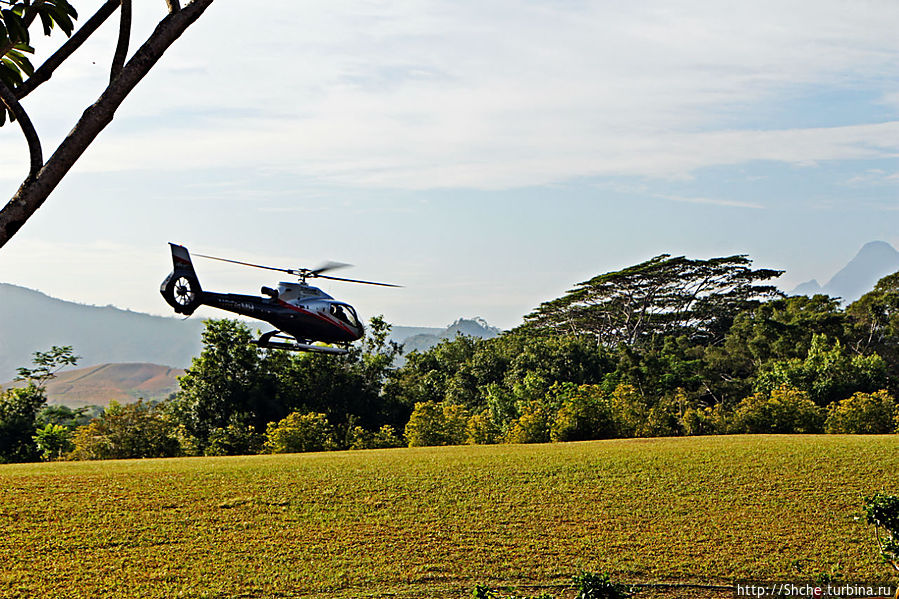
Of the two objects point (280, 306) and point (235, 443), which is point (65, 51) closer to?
point (280, 306)

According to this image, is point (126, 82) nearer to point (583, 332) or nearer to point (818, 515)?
point (818, 515)

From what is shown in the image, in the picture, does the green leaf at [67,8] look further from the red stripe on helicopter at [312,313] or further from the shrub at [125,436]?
the shrub at [125,436]

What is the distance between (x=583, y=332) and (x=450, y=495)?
28.0 meters

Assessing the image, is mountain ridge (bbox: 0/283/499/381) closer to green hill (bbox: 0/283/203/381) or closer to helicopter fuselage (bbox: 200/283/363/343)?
green hill (bbox: 0/283/203/381)

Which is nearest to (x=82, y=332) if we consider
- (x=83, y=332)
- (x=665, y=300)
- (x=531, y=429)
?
(x=83, y=332)

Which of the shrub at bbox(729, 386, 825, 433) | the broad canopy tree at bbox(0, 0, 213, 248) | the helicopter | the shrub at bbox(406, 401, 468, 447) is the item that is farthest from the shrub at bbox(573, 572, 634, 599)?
the shrub at bbox(729, 386, 825, 433)

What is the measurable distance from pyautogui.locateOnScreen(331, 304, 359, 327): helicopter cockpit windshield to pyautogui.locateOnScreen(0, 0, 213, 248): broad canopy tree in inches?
239

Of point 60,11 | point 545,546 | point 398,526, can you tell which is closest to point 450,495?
point 398,526

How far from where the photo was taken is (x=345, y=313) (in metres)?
8.48

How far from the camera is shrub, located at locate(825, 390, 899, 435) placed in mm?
17781

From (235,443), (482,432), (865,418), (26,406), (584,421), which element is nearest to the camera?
(865,418)

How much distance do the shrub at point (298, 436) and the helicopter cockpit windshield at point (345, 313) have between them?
10449 mm

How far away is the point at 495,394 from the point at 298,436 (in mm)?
6343

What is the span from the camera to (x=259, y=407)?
2150 cm
